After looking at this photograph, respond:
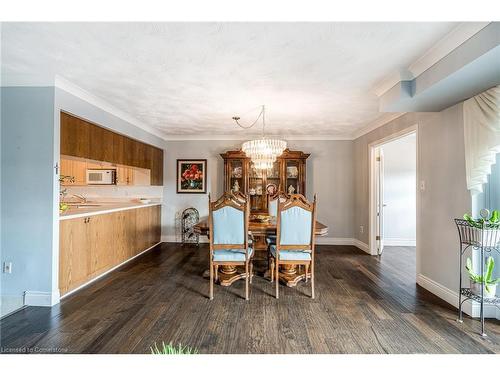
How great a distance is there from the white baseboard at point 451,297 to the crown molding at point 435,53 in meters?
2.21

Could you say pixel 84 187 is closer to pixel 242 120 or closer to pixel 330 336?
pixel 242 120

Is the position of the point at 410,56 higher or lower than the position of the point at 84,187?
higher

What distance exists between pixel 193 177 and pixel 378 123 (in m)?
3.71

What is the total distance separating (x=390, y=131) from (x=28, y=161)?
15.4 ft

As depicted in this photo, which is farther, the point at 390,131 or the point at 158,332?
the point at 390,131

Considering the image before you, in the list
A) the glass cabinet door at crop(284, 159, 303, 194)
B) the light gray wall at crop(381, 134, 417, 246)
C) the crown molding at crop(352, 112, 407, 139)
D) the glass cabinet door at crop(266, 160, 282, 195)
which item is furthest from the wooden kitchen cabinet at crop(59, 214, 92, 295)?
the light gray wall at crop(381, 134, 417, 246)

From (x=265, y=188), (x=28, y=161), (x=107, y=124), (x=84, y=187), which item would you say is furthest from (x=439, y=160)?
(x=84, y=187)

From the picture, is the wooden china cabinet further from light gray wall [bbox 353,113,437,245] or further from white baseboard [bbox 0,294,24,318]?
white baseboard [bbox 0,294,24,318]

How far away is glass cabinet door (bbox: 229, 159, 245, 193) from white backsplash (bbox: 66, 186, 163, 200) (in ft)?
5.66

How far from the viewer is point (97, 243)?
3.23 m

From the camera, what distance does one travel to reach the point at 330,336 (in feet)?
6.57
